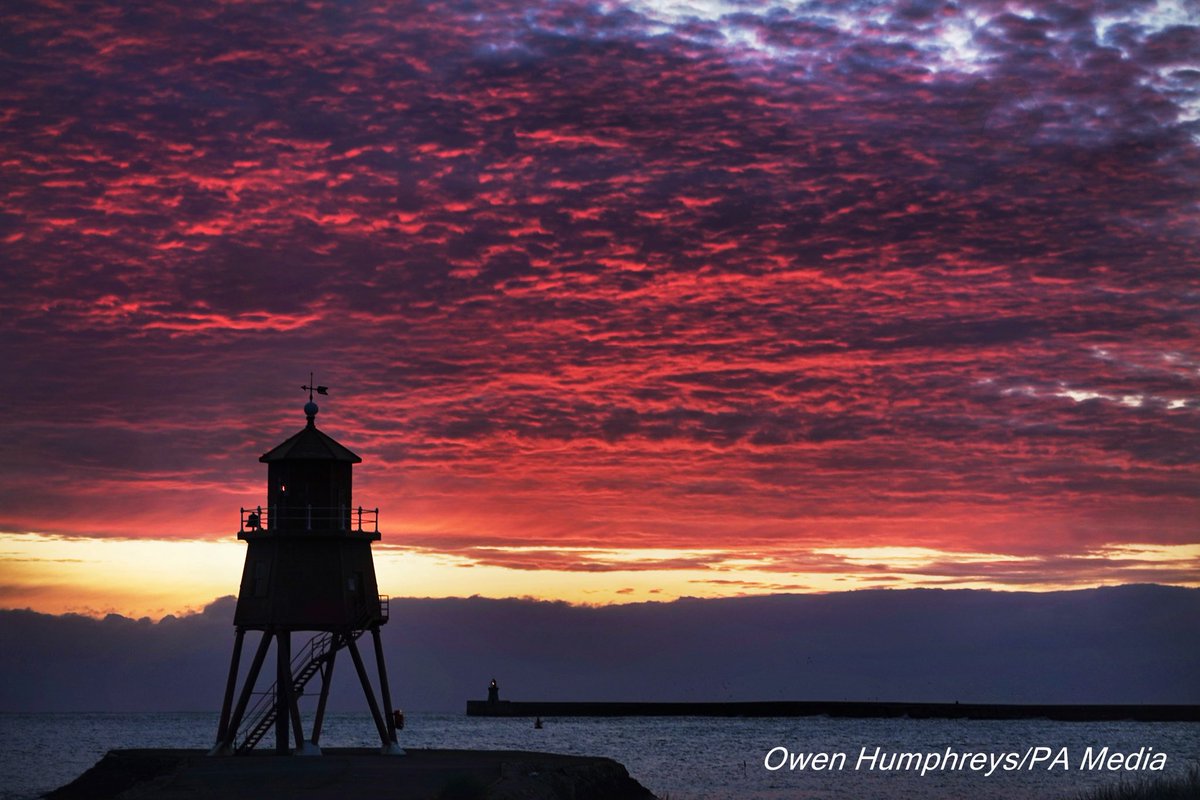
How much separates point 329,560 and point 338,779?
28.4ft

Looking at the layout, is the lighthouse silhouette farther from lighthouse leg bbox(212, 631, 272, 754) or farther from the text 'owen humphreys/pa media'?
the text 'owen humphreys/pa media'

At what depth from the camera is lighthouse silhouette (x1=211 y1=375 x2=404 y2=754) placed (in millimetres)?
44906

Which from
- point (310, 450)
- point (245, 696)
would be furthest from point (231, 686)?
point (310, 450)

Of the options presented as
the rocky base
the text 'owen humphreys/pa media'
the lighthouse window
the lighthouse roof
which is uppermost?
the lighthouse roof

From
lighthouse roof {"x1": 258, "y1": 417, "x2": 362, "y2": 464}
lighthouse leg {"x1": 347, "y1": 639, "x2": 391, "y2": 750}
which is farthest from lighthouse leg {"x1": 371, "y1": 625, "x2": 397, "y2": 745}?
lighthouse roof {"x1": 258, "y1": 417, "x2": 362, "y2": 464}

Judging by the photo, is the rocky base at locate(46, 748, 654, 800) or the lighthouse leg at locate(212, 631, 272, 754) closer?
the rocky base at locate(46, 748, 654, 800)

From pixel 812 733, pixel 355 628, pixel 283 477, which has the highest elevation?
pixel 283 477

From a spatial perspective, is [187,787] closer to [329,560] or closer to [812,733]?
[329,560]

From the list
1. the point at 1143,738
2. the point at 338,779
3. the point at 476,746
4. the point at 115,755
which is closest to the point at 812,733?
the point at 1143,738

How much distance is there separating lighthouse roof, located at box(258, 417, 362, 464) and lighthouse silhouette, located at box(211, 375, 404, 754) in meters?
0.03

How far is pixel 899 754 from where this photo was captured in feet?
322

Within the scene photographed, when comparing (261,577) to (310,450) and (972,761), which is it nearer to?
(310,450)

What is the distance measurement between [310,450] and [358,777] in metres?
11.4

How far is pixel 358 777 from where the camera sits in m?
38.9
